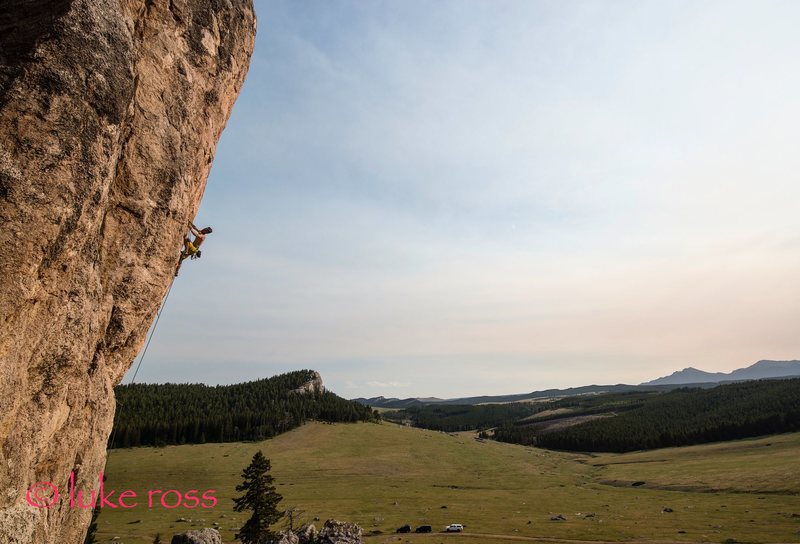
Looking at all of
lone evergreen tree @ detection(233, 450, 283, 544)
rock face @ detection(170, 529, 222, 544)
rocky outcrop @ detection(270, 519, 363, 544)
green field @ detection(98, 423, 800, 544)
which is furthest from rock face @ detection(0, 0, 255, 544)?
green field @ detection(98, 423, 800, 544)

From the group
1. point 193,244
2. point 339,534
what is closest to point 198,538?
point 339,534

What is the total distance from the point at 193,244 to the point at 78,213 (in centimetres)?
1075

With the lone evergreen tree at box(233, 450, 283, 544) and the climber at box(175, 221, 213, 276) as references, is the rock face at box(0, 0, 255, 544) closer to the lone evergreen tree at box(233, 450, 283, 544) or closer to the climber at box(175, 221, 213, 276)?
the climber at box(175, 221, 213, 276)

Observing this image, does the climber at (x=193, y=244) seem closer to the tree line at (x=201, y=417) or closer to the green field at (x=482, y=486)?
the green field at (x=482, y=486)

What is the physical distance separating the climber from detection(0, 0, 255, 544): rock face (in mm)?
2276

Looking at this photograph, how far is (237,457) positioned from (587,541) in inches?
4023

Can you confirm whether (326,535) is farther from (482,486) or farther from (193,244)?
(482,486)

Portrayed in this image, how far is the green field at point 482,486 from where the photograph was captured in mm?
63281

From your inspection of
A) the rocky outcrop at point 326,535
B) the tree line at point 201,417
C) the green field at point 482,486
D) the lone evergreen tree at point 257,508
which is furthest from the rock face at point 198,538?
the tree line at point 201,417

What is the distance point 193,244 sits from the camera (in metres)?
24.4

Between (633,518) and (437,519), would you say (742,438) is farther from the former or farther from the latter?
(437,519)

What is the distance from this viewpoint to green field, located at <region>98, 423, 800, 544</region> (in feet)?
208

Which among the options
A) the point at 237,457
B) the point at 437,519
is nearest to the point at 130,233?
the point at 437,519

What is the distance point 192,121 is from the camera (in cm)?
2169
